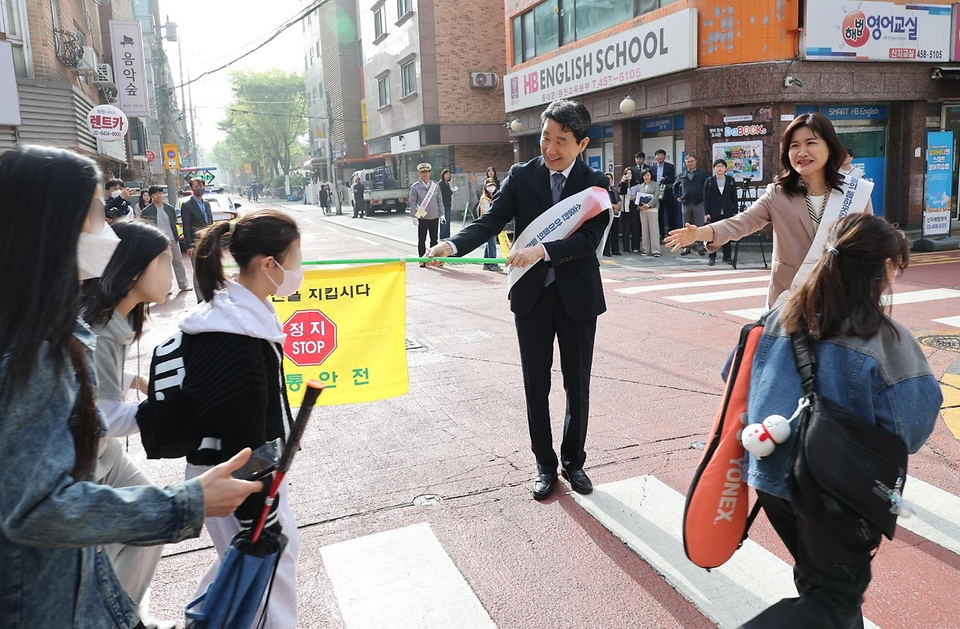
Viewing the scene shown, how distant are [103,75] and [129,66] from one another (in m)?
1.09

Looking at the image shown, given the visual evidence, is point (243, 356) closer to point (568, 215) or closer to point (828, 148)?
point (568, 215)

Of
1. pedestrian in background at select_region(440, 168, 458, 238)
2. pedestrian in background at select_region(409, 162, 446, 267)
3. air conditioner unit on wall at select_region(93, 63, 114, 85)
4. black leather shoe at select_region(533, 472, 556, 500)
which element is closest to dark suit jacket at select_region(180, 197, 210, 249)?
pedestrian in background at select_region(409, 162, 446, 267)

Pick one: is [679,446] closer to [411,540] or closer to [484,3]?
[411,540]

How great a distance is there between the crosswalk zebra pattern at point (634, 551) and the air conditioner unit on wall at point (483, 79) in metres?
31.3

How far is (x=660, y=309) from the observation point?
954 cm

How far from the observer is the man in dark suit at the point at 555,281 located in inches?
150

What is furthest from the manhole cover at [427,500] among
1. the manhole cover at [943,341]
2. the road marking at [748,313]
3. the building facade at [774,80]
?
the building facade at [774,80]

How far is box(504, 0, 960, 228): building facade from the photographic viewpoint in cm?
1576

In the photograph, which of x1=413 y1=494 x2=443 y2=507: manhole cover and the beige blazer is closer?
the beige blazer

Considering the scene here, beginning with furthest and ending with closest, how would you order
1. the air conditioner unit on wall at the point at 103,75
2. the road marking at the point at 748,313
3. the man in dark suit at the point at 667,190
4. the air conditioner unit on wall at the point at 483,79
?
the air conditioner unit on wall at the point at 483,79
the air conditioner unit on wall at the point at 103,75
the man in dark suit at the point at 667,190
the road marking at the point at 748,313

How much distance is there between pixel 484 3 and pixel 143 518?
115ft

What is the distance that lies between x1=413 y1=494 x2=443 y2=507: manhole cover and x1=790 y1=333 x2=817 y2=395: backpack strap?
2.38m

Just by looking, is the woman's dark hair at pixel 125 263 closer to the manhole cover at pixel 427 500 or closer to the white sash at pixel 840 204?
the manhole cover at pixel 427 500

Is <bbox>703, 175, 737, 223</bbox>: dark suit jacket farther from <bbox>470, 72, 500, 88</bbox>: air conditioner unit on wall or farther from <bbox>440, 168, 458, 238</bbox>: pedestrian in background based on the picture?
<bbox>470, 72, 500, 88</bbox>: air conditioner unit on wall
